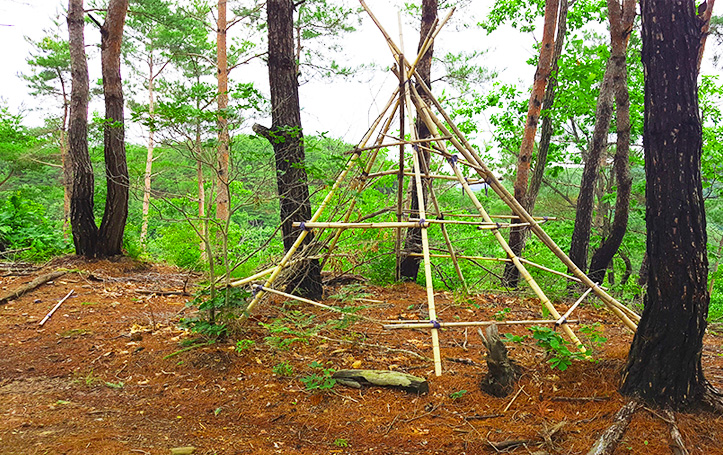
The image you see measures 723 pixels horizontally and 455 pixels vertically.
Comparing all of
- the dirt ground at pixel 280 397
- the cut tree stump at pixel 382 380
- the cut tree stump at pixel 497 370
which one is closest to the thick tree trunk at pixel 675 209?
the dirt ground at pixel 280 397

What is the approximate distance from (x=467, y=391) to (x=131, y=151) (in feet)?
66.7

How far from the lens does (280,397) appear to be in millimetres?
2779

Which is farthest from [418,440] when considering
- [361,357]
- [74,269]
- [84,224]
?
[84,224]

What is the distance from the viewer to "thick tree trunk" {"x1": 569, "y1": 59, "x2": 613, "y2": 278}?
6.29 m

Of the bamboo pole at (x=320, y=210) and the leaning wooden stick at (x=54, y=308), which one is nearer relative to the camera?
the bamboo pole at (x=320, y=210)

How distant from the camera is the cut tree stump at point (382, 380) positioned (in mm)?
2803

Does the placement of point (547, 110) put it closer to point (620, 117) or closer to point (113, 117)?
point (620, 117)

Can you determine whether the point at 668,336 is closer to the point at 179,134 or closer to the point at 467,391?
the point at 467,391

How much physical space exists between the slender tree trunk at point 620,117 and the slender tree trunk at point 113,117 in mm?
6613

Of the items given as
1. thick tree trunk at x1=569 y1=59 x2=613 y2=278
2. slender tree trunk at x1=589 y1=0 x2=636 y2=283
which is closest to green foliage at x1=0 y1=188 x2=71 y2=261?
thick tree trunk at x1=569 y1=59 x2=613 y2=278

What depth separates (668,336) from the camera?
231cm

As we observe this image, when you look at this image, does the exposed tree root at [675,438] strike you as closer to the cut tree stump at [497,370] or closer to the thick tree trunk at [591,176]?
the cut tree stump at [497,370]

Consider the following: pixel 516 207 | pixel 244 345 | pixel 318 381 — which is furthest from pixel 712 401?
pixel 244 345

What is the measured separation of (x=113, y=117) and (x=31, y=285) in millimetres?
2647
